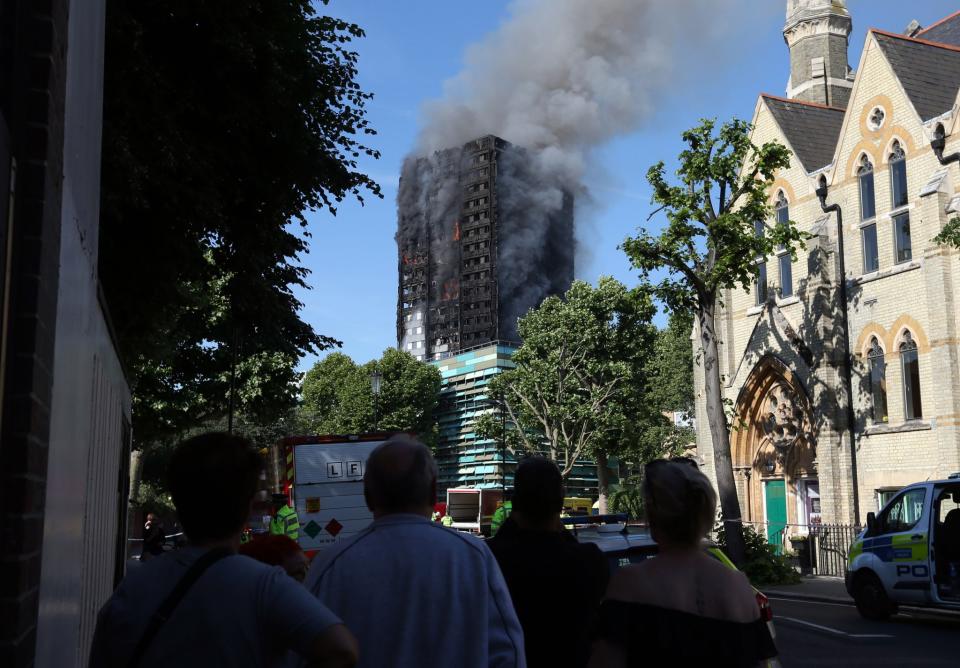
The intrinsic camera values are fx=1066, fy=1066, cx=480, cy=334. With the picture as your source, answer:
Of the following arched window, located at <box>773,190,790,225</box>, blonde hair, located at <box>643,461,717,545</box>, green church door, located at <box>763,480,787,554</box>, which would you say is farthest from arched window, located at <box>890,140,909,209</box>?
blonde hair, located at <box>643,461,717,545</box>

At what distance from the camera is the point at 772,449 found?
35688 mm

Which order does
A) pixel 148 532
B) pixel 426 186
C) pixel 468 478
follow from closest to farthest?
pixel 148 532
pixel 468 478
pixel 426 186

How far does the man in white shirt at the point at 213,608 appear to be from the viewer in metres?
2.71

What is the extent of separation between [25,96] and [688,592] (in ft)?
9.11

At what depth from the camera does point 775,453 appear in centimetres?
3550

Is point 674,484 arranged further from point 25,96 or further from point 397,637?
point 25,96

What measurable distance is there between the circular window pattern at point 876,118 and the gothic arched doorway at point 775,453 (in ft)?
25.5

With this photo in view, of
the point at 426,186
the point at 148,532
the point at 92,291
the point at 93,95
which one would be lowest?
the point at 148,532

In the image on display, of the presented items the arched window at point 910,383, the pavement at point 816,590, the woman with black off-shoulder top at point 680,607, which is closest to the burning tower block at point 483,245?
the arched window at point 910,383

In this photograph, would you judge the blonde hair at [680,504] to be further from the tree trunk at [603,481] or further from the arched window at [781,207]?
the tree trunk at [603,481]

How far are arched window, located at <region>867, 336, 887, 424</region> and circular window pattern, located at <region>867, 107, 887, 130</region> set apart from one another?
256 inches

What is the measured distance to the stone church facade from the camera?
2902 centimetres

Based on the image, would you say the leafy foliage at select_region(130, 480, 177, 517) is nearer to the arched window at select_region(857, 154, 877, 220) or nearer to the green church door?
the green church door

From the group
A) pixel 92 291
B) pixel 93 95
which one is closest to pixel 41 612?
pixel 92 291
